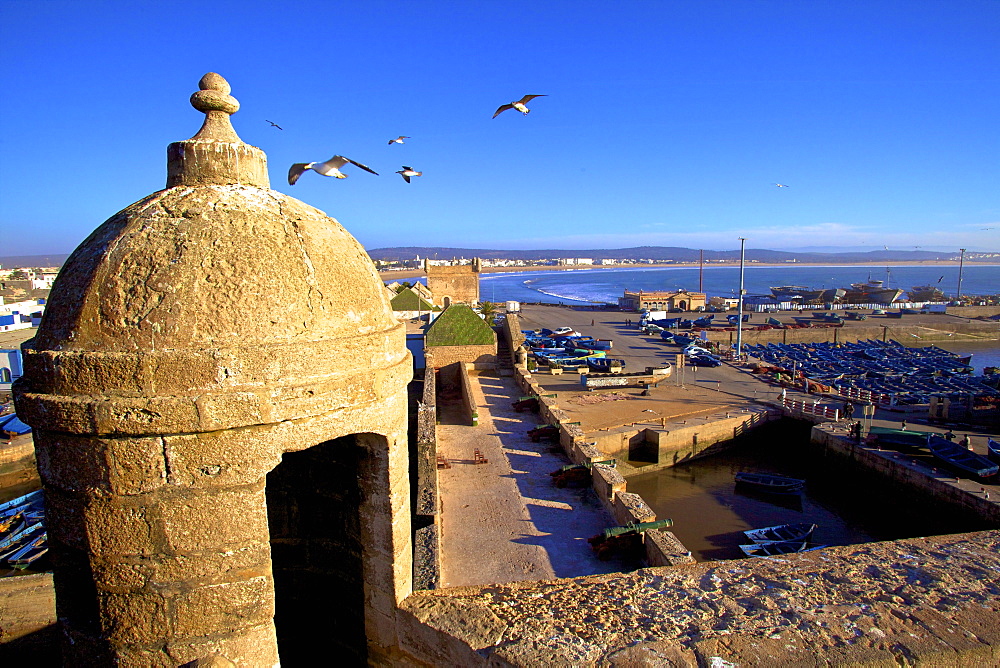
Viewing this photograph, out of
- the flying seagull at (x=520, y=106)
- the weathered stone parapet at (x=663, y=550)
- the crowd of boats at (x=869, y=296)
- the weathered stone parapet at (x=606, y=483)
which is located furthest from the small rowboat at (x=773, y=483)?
the crowd of boats at (x=869, y=296)

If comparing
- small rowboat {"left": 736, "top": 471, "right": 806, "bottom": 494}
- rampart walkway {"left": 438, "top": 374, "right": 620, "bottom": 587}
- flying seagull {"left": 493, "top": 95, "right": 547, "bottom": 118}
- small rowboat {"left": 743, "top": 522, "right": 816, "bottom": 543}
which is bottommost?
small rowboat {"left": 736, "top": 471, "right": 806, "bottom": 494}

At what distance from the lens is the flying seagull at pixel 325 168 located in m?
5.52

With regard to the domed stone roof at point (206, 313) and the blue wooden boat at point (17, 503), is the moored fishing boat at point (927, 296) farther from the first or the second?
the domed stone roof at point (206, 313)

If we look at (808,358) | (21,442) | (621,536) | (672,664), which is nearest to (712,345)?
(808,358)

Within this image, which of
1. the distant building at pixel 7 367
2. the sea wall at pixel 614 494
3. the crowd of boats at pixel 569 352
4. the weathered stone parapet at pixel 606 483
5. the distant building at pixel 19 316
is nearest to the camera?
the sea wall at pixel 614 494

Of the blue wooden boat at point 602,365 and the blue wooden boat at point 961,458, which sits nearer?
the blue wooden boat at point 961,458

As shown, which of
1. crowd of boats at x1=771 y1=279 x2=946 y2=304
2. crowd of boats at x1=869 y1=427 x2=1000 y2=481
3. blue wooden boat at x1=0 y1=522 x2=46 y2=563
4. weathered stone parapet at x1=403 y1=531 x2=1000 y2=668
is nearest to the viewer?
weathered stone parapet at x1=403 y1=531 x2=1000 y2=668

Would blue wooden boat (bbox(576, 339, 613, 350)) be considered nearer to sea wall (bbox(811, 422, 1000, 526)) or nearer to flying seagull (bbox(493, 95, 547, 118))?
sea wall (bbox(811, 422, 1000, 526))

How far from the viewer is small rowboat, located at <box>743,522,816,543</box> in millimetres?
16375

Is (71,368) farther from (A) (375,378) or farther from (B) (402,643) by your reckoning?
(B) (402,643)

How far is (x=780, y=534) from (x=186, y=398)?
17691 mm

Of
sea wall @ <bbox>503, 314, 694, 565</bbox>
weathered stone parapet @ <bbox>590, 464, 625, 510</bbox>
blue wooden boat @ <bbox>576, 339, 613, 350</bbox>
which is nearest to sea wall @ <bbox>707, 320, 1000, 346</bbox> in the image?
blue wooden boat @ <bbox>576, 339, 613, 350</bbox>

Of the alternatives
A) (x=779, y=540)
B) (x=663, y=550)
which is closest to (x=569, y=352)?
(x=779, y=540)

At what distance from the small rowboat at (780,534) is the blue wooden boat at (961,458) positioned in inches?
235
